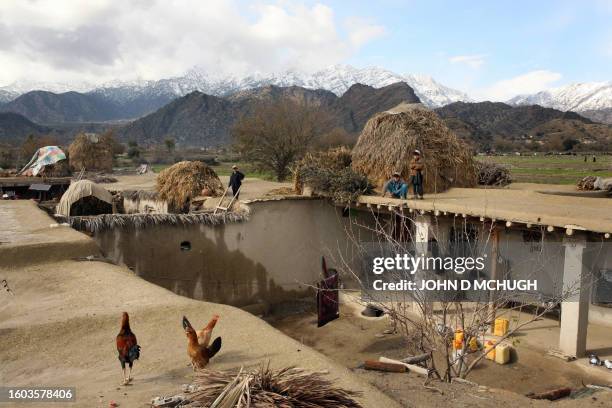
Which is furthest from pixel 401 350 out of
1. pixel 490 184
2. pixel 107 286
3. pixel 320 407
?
pixel 490 184

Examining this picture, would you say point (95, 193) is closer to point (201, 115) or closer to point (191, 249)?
point (191, 249)

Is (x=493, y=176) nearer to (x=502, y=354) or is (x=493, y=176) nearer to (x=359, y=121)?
(x=502, y=354)

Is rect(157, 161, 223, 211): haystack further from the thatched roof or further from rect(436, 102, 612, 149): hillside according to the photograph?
rect(436, 102, 612, 149): hillside

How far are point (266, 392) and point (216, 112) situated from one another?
359ft

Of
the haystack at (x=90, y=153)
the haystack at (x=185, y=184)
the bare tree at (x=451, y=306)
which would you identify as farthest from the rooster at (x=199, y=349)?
the haystack at (x=90, y=153)

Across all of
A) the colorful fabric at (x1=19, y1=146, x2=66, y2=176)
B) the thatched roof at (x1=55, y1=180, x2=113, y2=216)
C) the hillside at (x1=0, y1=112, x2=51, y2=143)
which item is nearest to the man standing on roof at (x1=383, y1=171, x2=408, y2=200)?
the thatched roof at (x1=55, y1=180, x2=113, y2=216)

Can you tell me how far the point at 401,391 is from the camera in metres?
5.55

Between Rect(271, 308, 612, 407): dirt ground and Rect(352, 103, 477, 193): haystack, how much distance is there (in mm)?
4501

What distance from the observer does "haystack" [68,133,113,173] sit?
30.7 metres

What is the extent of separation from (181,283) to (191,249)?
873 millimetres

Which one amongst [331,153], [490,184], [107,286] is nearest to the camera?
[107,286]

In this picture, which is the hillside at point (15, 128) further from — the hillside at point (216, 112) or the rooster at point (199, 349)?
the rooster at point (199, 349)

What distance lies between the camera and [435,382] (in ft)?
20.2

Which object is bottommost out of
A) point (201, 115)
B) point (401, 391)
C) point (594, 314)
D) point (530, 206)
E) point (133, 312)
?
point (594, 314)
